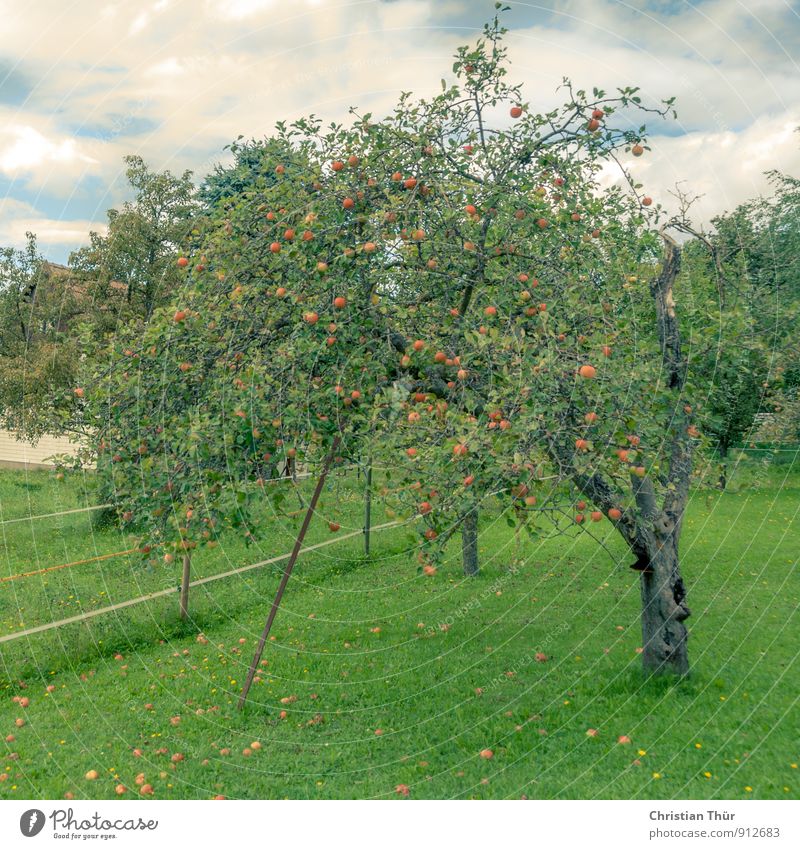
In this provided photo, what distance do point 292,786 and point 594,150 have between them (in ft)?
20.0

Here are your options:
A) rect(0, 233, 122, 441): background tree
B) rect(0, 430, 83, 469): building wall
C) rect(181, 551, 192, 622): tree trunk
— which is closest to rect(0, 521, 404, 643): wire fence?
rect(181, 551, 192, 622): tree trunk

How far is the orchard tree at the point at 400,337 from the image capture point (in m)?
6.11

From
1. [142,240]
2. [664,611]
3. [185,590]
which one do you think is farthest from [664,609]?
[142,240]

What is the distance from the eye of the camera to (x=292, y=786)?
6.38 meters

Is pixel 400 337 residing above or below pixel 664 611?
above

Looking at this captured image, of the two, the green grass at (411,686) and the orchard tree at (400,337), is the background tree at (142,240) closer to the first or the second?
the green grass at (411,686)

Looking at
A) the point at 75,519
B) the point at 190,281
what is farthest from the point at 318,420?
the point at 75,519

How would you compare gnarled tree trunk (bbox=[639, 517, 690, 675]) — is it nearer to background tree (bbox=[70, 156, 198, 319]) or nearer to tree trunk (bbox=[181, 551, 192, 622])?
tree trunk (bbox=[181, 551, 192, 622])

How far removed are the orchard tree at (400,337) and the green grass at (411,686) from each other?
6.24ft

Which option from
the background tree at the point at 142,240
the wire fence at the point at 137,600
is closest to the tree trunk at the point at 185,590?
the wire fence at the point at 137,600

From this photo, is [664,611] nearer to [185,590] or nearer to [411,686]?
[411,686]

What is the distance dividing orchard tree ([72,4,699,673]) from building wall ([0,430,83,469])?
20571mm

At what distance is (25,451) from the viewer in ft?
88.9

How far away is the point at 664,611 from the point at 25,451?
24963 mm
